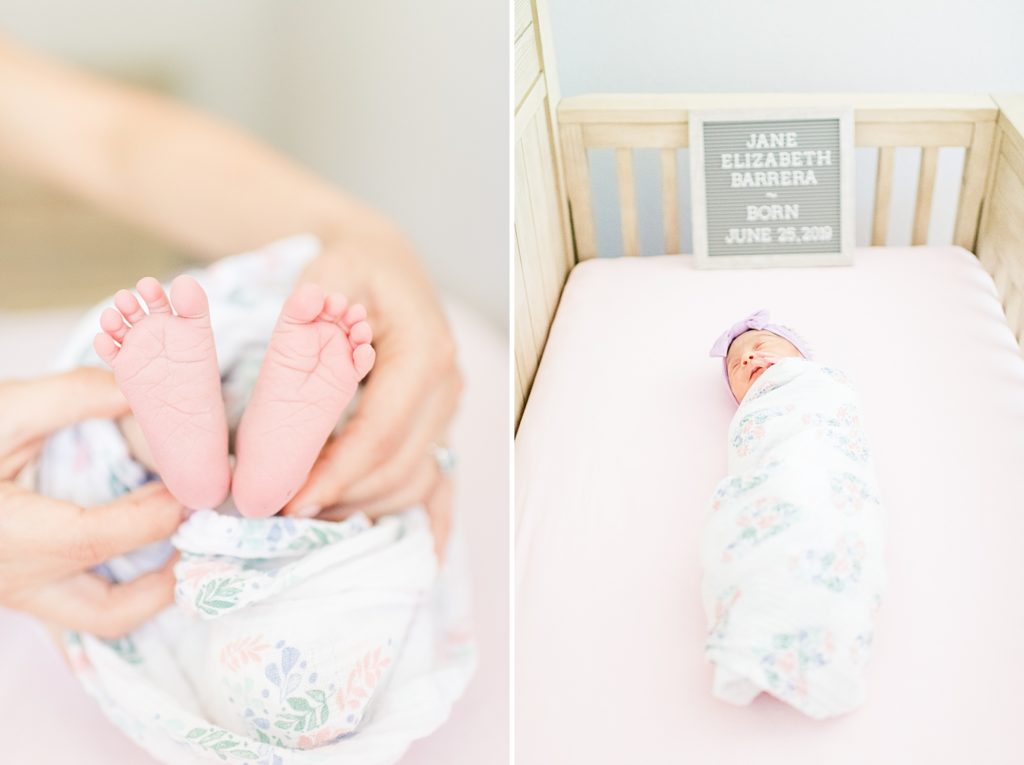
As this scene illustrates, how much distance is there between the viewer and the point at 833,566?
3.14 ft

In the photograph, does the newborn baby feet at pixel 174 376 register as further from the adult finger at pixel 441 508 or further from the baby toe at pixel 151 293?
the adult finger at pixel 441 508

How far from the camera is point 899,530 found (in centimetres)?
112

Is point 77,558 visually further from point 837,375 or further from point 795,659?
point 837,375

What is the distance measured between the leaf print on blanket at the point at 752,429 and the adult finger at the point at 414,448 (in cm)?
50

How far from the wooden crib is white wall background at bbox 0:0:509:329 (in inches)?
19.9

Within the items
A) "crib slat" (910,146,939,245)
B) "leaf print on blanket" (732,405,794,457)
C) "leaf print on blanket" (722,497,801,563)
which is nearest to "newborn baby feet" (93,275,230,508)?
"leaf print on blanket" (722,497,801,563)

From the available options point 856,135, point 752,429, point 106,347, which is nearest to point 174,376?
point 106,347

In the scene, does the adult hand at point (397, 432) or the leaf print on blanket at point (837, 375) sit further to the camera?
the leaf print on blanket at point (837, 375)

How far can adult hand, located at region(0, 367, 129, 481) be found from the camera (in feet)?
2.61

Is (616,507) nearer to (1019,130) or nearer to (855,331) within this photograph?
(855,331)

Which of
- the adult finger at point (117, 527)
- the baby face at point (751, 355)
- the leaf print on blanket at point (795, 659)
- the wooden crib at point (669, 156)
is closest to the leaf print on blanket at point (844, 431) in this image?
the baby face at point (751, 355)

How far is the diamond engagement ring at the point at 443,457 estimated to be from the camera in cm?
79

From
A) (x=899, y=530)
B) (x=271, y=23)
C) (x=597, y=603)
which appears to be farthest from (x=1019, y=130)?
(x=271, y=23)

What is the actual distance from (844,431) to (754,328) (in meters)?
0.27
